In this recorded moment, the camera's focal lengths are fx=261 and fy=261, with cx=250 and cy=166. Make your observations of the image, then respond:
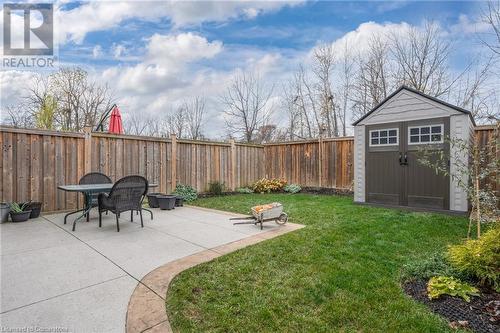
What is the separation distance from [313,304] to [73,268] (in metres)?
2.23

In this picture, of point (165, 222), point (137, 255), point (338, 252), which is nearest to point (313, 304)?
point (338, 252)

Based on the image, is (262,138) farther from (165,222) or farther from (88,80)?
(165,222)

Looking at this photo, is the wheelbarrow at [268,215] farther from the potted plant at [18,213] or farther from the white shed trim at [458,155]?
the potted plant at [18,213]

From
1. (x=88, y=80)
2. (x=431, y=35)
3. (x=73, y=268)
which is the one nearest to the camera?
(x=73, y=268)

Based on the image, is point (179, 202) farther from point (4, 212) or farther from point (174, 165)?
point (4, 212)

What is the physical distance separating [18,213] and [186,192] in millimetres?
3530

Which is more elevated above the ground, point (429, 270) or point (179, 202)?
point (179, 202)

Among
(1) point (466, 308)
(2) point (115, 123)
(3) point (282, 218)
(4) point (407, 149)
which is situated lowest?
(1) point (466, 308)

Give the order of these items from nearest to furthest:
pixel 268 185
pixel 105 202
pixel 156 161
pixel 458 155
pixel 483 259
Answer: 1. pixel 483 259
2. pixel 105 202
3. pixel 458 155
4. pixel 156 161
5. pixel 268 185

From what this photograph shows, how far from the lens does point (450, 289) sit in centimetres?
204

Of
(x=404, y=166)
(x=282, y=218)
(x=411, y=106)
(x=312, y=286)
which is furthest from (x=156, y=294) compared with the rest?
(x=411, y=106)

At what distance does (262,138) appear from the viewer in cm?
1445

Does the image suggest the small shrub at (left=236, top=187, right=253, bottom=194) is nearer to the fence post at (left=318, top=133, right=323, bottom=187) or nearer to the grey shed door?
the fence post at (left=318, top=133, right=323, bottom=187)

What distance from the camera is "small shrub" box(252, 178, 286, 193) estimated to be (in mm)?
8938
